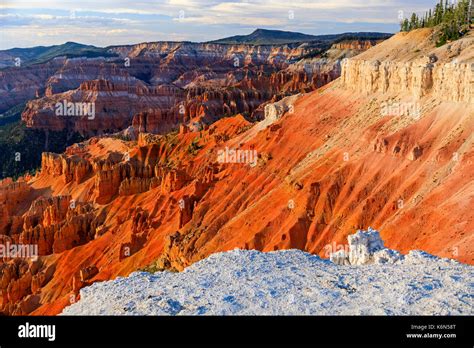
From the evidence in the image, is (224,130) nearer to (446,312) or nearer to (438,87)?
(438,87)

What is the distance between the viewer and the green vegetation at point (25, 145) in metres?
126

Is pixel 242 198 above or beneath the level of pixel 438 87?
beneath

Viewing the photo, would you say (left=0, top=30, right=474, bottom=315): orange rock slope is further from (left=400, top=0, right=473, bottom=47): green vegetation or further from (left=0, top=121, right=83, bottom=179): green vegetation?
(left=0, top=121, right=83, bottom=179): green vegetation

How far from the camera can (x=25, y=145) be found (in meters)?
140

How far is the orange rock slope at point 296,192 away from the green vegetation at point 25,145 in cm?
5426

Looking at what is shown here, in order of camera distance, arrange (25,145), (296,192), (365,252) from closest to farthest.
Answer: (365,252), (296,192), (25,145)

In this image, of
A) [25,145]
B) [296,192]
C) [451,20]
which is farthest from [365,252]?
[25,145]

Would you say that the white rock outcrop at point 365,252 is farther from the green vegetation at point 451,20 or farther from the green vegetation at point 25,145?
the green vegetation at point 25,145

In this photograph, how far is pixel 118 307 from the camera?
1497cm

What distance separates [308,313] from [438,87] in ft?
117

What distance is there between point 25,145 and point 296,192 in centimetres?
11387

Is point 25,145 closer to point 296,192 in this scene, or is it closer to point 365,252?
point 296,192

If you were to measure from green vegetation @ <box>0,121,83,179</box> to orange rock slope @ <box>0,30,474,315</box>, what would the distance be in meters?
54.3
